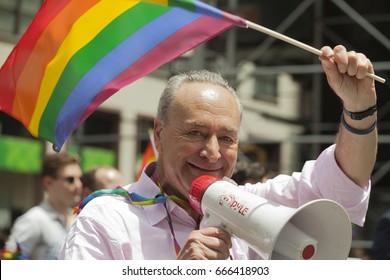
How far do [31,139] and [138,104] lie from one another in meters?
2.24

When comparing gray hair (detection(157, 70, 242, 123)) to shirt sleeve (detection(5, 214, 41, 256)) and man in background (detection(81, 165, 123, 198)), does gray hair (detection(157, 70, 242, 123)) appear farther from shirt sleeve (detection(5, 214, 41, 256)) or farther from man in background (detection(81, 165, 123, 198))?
man in background (detection(81, 165, 123, 198))

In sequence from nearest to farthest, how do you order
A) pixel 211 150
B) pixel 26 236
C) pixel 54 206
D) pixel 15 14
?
pixel 211 150, pixel 26 236, pixel 54 206, pixel 15 14

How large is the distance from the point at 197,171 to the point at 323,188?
1.21 ft

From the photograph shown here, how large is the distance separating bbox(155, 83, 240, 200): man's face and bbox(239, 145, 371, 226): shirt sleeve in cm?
23

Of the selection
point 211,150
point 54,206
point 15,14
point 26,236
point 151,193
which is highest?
point 15,14

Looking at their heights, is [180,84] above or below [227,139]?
above

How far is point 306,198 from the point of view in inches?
94.8

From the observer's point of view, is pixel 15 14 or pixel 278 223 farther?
pixel 15 14

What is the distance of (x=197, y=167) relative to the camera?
2.27m

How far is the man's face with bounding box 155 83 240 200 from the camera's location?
2250mm

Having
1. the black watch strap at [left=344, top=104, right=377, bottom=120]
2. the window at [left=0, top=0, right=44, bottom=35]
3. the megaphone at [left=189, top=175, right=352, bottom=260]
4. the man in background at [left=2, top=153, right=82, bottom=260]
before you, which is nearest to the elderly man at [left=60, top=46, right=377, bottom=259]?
the black watch strap at [left=344, top=104, right=377, bottom=120]

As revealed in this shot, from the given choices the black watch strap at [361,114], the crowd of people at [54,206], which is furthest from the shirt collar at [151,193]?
the crowd of people at [54,206]

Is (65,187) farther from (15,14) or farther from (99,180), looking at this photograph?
(15,14)

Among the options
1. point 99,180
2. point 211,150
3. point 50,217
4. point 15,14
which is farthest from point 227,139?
point 15,14
